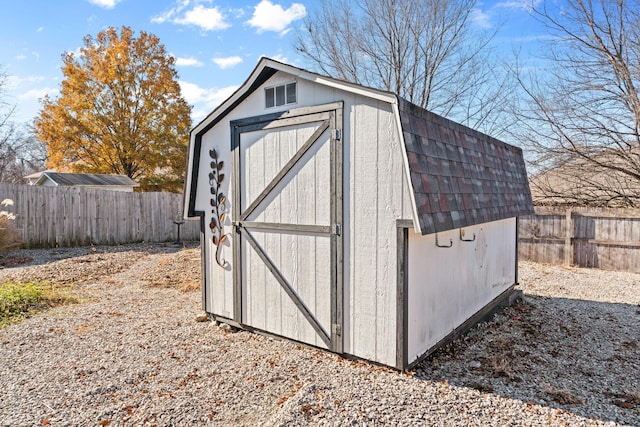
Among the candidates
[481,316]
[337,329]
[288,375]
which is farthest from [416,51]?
[288,375]

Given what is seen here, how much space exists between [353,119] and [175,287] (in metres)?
5.13

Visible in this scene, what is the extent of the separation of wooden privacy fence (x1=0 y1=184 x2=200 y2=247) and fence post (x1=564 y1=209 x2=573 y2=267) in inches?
465

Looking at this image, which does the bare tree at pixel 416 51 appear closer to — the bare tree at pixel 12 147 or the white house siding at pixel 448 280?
the white house siding at pixel 448 280

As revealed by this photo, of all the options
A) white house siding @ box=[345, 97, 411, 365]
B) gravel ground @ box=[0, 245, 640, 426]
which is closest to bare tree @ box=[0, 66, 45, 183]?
gravel ground @ box=[0, 245, 640, 426]

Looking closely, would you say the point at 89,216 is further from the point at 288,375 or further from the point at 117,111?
the point at 288,375

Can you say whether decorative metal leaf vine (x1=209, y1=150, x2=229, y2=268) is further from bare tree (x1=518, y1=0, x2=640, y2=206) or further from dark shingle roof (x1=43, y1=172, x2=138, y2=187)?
dark shingle roof (x1=43, y1=172, x2=138, y2=187)

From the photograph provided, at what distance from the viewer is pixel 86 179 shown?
16.2m

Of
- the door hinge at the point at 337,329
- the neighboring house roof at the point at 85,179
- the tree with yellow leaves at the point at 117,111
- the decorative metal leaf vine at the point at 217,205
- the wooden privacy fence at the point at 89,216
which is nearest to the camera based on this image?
the door hinge at the point at 337,329

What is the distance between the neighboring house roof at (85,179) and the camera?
15.6 metres

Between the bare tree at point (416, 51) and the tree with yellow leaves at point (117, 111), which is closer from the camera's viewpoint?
the bare tree at point (416, 51)

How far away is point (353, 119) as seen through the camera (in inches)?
143

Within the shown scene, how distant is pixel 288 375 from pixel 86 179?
640 inches

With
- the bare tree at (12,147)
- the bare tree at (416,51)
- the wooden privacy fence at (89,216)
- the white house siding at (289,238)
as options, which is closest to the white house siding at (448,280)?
the white house siding at (289,238)

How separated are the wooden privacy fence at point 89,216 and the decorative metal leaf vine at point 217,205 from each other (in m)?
8.12
